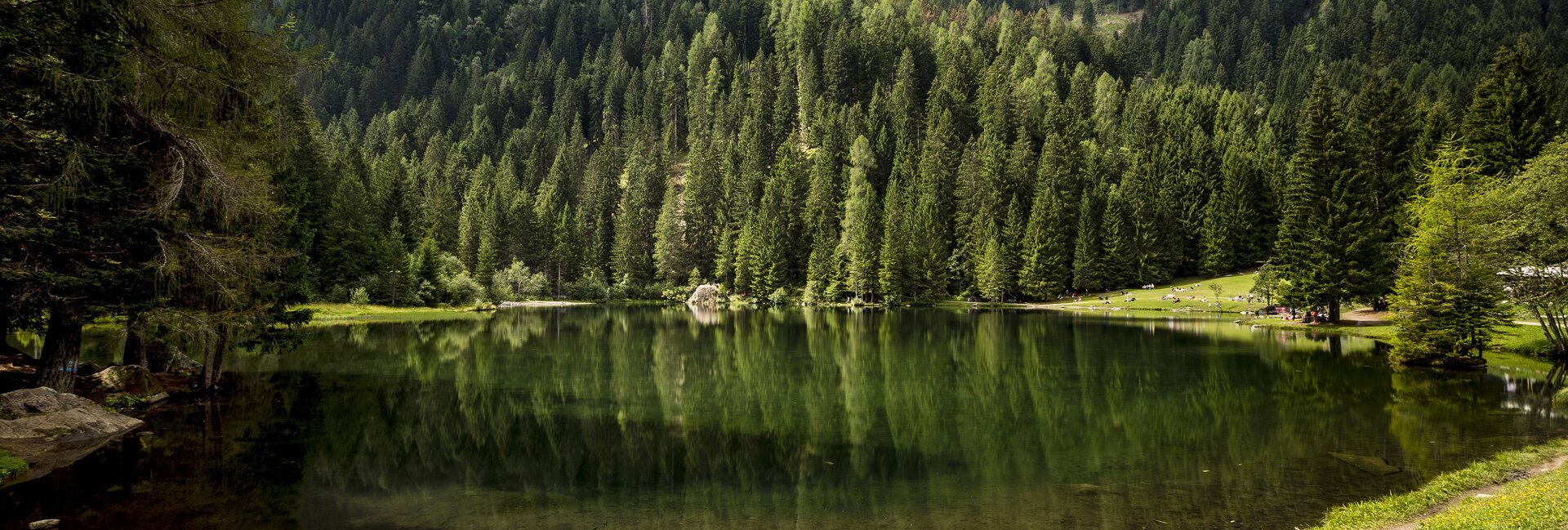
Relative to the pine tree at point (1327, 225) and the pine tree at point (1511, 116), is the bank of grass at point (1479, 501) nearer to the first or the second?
the pine tree at point (1327, 225)

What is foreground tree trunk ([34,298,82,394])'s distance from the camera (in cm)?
1903

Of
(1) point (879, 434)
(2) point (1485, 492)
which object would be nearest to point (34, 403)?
(1) point (879, 434)

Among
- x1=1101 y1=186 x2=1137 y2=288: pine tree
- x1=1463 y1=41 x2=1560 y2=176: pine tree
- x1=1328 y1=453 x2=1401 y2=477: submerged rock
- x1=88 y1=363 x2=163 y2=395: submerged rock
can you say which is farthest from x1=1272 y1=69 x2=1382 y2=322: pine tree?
x1=88 y1=363 x2=163 y2=395: submerged rock

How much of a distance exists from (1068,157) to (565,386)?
96.7m

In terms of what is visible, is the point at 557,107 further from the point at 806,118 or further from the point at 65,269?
the point at 65,269

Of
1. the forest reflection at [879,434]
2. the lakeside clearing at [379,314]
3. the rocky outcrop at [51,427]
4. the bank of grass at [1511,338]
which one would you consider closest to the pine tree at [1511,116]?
the bank of grass at [1511,338]

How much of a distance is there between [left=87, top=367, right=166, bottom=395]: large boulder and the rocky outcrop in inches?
133

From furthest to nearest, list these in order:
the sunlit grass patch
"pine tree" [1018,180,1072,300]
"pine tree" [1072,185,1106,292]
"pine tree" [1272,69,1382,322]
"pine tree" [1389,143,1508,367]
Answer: "pine tree" [1072,185,1106,292], "pine tree" [1018,180,1072,300], "pine tree" [1272,69,1382,322], "pine tree" [1389,143,1508,367], the sunlit grass patch

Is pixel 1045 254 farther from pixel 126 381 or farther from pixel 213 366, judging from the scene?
pixel 126 381

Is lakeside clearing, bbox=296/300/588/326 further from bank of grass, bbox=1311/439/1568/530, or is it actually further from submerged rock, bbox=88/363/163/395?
bank of grass, bbox=1311/439/1568/530

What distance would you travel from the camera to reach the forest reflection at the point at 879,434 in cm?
1360

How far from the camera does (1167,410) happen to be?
74.5ft

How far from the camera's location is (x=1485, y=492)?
1309 cm

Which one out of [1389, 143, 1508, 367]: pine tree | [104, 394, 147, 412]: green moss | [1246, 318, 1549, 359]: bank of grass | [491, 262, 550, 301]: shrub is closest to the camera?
[104, 394, 147, 412]: green moss
